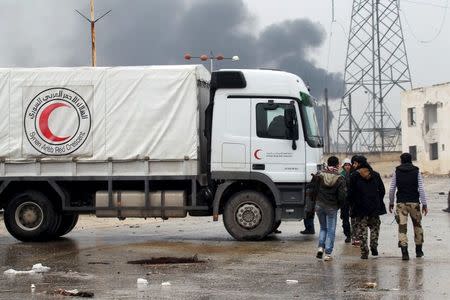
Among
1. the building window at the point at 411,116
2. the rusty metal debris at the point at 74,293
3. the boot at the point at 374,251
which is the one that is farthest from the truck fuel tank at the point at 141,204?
the building window at the point at 411,116

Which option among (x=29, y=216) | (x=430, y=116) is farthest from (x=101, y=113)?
(x=430, y=116)

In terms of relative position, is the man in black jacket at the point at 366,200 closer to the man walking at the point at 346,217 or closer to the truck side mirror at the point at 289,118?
the man walking at the point at 346,217

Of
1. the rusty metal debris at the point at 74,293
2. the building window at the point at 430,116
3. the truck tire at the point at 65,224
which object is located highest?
the building window at the point at 430,116

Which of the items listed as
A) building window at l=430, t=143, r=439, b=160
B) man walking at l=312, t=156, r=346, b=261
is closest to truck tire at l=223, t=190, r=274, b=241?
man walking at l=312, t=156, r=346, b=261

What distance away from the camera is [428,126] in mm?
68500

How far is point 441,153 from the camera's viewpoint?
6606cm

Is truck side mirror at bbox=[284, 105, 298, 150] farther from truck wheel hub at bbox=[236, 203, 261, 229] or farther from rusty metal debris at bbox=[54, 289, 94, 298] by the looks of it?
rusty metal debris at bbox=[54, 289, 94, 298]

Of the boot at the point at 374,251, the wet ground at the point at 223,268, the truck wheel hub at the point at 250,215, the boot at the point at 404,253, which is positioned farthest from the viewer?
the truck wheel hub at the point at 250,215

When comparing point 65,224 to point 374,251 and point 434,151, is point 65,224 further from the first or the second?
point 434,151

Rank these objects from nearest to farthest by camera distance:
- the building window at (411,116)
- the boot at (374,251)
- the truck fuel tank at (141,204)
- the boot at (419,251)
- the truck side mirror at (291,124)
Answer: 1. the boot at (419,251)
2. the boot at (374,251)
3. the truck side mirror at (291,124)
4. the truck fuel tank at (141,204)
5. the building window at (411,116)

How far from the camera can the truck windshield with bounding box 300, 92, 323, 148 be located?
15977mm

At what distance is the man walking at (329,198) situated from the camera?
12984mm

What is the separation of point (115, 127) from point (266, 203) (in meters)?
3.58

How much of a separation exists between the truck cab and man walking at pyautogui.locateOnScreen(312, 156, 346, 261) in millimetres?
2592
